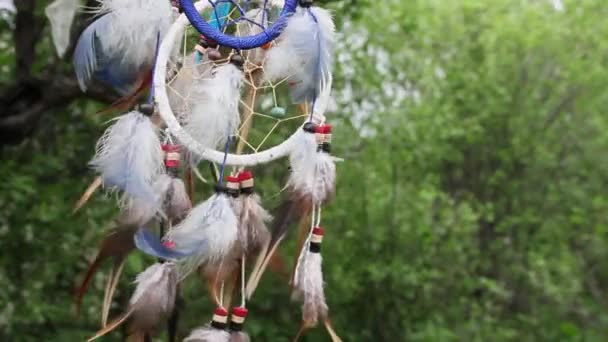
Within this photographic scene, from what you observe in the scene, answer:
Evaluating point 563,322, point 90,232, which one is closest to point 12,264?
point 90,232

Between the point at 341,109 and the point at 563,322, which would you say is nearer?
the point at 341,109

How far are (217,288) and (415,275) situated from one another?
3.39m

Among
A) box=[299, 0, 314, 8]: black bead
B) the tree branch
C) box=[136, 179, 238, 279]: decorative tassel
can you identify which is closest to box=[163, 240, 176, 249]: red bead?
box=[136, 179, 238, 279]: decorative tassel

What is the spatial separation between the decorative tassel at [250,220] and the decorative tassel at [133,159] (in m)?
0.16

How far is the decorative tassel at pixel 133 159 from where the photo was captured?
4.96 ft

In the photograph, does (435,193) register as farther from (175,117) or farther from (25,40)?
(175,117)

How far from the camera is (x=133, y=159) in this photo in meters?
1.51

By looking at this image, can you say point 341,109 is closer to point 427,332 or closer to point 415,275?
point 415,275

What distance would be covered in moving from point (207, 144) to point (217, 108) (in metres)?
0.07

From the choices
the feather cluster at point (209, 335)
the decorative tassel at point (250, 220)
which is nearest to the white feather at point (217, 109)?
the decorative tassel at point (250, 220)

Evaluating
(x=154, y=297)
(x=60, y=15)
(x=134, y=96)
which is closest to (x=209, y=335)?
(x=154, y=297)

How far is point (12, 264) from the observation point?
11.6 ft

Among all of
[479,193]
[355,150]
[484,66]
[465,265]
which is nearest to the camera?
[355,150]

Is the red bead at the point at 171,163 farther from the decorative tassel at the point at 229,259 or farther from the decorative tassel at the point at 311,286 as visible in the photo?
the decorative tassel at the point at 311,286
